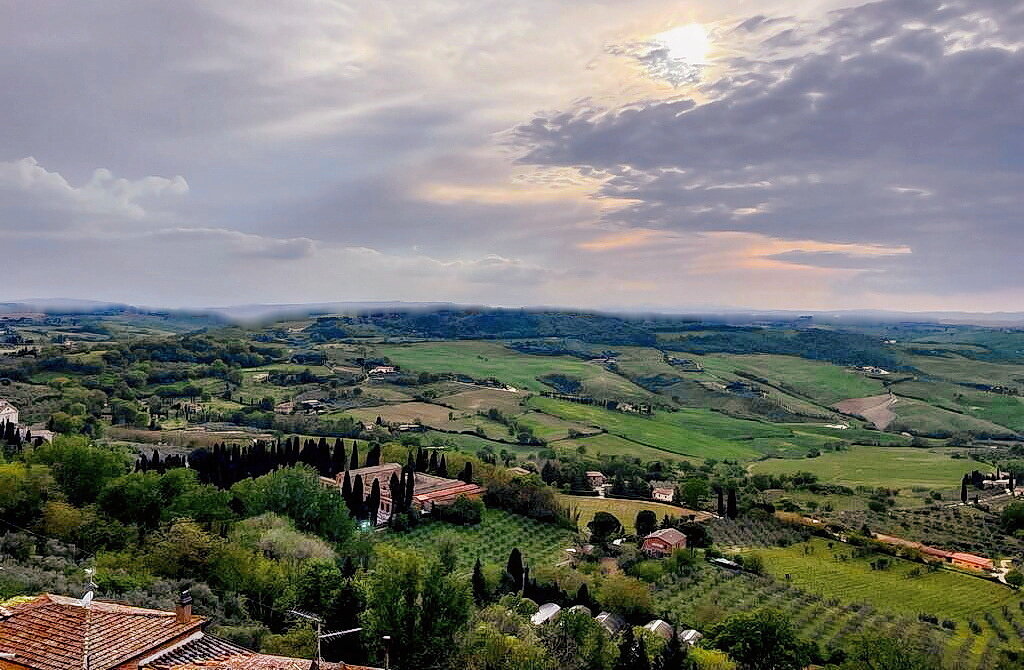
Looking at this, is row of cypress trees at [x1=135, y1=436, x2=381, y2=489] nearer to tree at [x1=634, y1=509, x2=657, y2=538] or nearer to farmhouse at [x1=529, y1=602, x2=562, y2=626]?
farmhouse at [x1=529, y1=602, x2=562, y2=626]

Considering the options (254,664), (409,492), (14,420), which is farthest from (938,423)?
(14,420)

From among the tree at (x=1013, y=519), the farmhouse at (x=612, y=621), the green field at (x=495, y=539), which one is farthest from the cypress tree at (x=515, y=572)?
the tree at (x=1013, y=519)

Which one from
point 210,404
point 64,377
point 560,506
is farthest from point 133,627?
point 64,377

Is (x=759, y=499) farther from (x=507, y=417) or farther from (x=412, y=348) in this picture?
(x=412, y=348)

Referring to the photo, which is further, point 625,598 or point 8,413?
point 8,413

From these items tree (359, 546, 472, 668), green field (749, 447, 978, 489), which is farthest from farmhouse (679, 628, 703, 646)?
green field (749, 447, 978, 489)

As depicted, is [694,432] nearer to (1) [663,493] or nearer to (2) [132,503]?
(1) [663,493]
